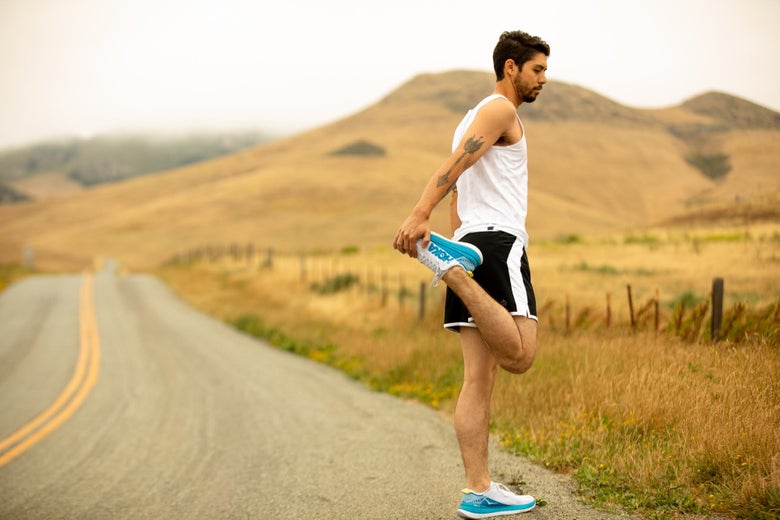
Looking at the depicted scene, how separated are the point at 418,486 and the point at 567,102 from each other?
75.0 meters

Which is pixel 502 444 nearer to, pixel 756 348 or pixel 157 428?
pixel 756 348

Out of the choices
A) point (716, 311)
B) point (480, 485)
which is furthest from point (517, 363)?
point (716, 311)

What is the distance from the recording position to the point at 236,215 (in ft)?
286

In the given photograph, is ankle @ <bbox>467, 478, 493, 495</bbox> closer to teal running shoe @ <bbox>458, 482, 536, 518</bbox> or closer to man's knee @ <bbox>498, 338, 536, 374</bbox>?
teal running shoe @ <bbox>458, 482, 536, 518</bbox>

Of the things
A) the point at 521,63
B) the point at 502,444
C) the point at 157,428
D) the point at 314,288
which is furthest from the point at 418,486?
the point at 314,288

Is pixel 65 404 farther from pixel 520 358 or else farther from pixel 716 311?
pixel 716 311

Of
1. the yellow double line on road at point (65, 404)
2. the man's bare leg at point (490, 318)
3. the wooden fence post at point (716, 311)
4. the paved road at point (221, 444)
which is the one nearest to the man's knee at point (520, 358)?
the man's bare leg at point (490, 318)

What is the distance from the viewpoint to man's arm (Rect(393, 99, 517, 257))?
3.16 meters

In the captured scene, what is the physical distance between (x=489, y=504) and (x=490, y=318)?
1041 millimetres

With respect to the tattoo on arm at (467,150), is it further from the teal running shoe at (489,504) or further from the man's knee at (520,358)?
the teal running shoe at (489,504)

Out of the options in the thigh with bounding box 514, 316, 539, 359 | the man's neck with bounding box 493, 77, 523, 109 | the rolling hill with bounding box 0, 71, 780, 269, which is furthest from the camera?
the rolling hill with bounding box 0, 71, 780, 269

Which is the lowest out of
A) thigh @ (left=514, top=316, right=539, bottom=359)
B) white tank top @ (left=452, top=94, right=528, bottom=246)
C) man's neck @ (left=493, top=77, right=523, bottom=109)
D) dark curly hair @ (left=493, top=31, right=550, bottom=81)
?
thigh @ (left=514, top=316, right=539, bottom=359)

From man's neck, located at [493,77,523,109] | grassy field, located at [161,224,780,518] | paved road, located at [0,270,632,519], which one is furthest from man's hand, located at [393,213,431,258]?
grassy field, located at [161,224,780,518]

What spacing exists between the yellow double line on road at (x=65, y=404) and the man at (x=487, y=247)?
5.28 metres
